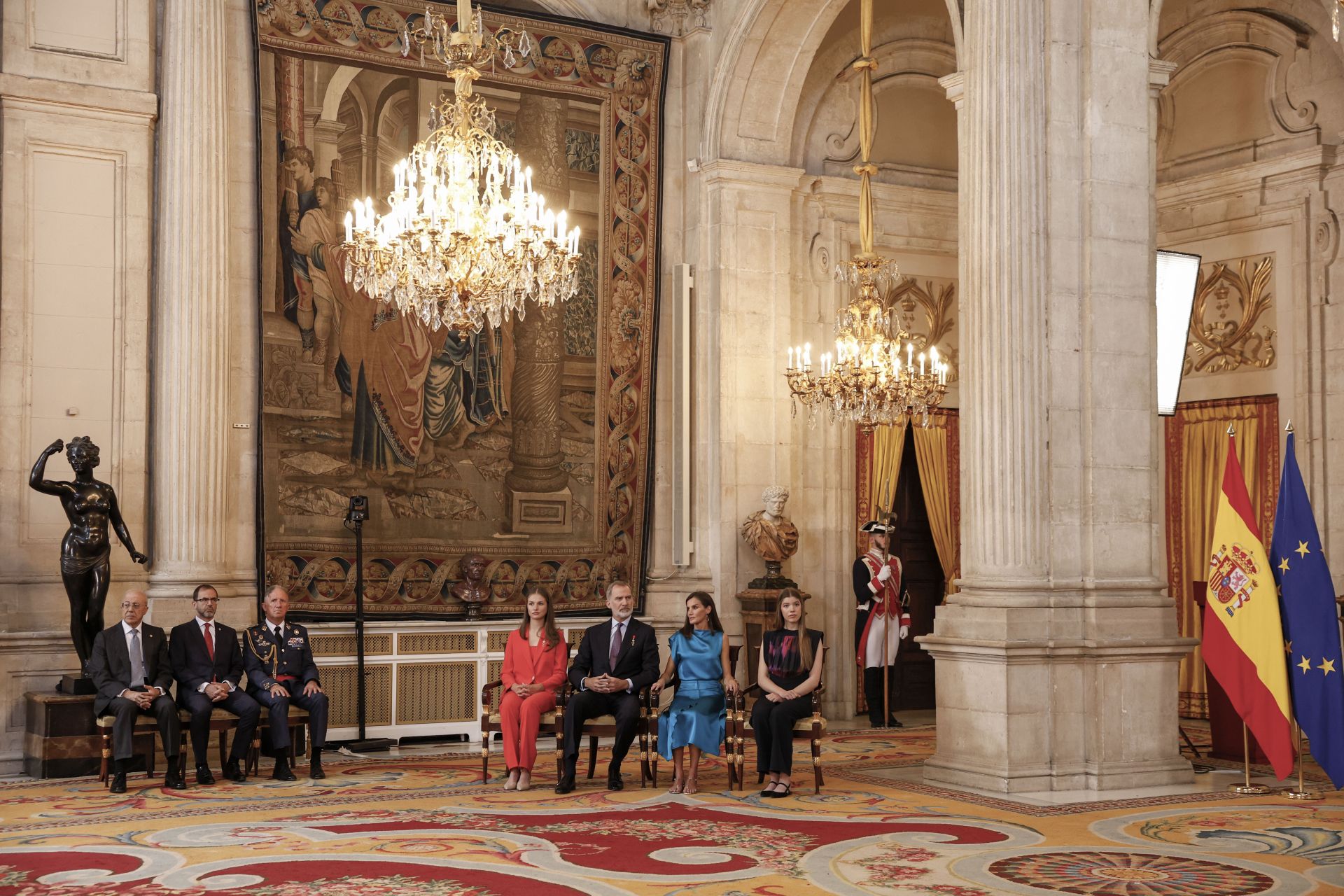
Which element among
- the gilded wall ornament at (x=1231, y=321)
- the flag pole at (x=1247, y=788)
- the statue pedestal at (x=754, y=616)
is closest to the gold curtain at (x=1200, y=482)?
the gilded wall ornament at (x=1231, y=321)

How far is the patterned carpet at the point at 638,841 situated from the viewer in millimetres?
6348

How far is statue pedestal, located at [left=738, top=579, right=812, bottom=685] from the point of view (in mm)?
12383

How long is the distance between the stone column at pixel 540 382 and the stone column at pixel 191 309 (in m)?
2.34

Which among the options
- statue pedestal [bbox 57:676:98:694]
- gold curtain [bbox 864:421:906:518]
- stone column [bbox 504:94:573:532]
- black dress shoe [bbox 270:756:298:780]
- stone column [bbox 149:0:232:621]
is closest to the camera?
black dress shoe [bbox 270:756:298:780]

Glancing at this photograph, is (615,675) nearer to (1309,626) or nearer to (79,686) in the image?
Result: (79,686)

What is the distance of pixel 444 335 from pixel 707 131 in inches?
110

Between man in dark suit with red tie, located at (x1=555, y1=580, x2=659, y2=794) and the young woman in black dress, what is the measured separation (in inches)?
28.9

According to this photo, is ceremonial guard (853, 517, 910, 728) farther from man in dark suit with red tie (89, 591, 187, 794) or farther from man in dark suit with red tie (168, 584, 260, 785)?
man in dark suit with red tie (89, 591, 187, 794)

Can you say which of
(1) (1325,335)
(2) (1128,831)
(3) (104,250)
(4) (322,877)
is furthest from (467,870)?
(1) (1325,335)

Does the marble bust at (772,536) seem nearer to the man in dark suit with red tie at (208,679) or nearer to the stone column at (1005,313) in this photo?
the stone column at (1005,313)

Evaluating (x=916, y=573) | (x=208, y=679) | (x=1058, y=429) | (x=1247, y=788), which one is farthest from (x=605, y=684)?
(x=916, y=573)

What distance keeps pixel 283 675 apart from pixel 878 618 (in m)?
5.17

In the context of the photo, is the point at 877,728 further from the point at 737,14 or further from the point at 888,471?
the point at 737,14

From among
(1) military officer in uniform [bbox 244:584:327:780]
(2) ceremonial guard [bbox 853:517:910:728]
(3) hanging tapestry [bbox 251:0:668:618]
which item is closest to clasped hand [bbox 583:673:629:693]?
(1) military officer in uniform [bbox 244:584:327:780]
